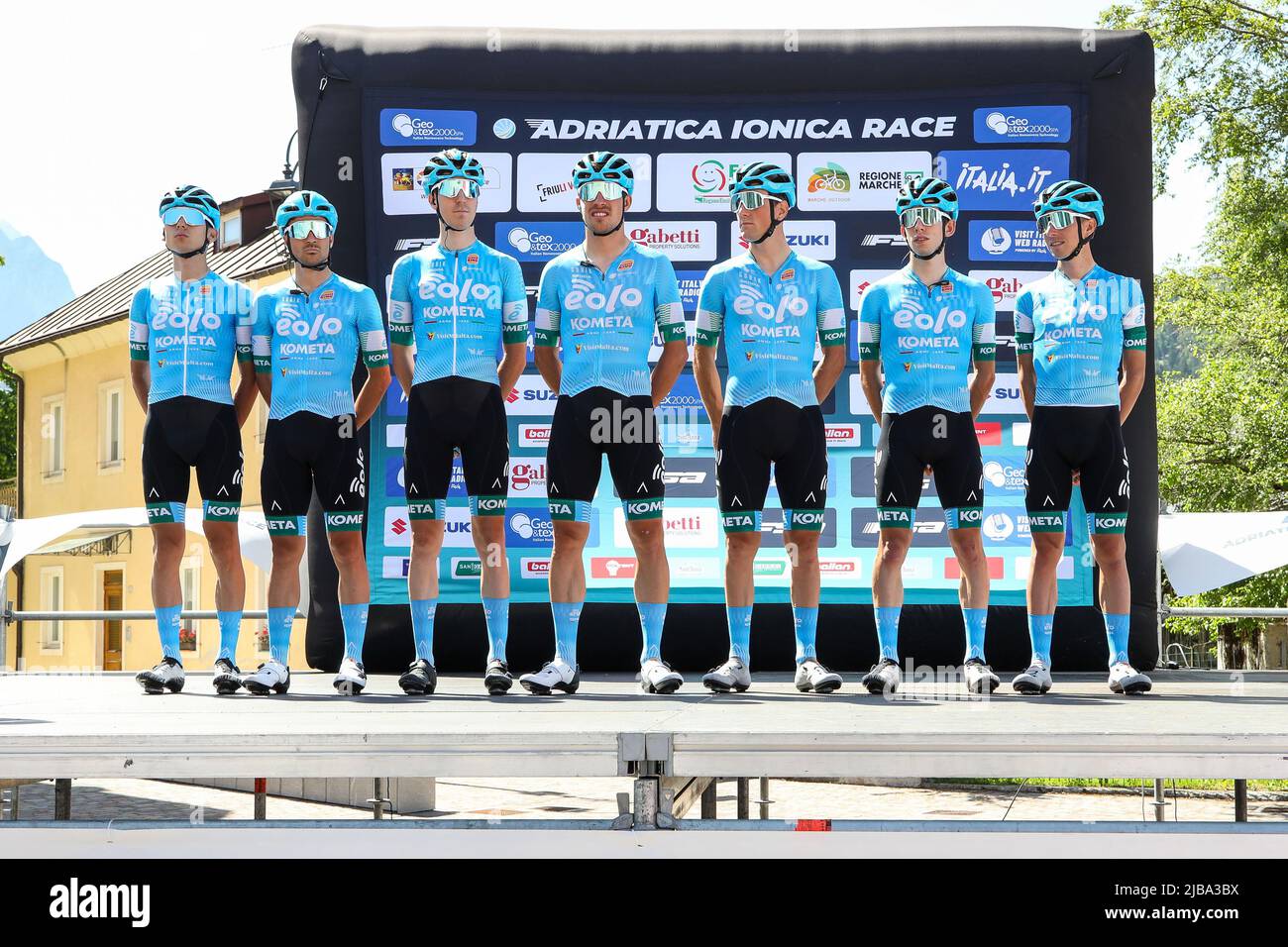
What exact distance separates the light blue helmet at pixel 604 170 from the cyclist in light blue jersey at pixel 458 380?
1.51 feet

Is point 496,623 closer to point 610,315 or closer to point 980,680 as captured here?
point 610,315

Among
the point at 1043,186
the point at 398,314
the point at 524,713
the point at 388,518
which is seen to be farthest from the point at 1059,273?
the point at 388,518

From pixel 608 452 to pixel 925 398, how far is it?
1390mm

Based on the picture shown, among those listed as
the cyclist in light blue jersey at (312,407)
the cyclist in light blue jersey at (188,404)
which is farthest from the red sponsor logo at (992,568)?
the cyclist in light blue jersey at (188,404)

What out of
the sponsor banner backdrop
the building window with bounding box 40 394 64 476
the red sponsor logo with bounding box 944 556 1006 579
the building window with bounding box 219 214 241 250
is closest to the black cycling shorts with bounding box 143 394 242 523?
the sponsor banner backdrop

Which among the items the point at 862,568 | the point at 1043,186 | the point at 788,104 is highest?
the point at 788,104

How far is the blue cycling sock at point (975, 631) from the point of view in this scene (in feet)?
19.2

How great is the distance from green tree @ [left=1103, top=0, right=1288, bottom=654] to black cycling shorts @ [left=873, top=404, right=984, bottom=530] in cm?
1674

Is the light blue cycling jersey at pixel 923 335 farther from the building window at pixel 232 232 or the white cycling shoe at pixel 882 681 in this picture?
the building window at pixel 232 232

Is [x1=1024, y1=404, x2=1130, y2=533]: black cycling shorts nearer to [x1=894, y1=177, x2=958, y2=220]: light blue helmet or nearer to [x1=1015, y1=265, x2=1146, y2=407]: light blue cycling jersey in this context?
[x1=1015, y1=265, x2=1146, y2=407]: light blue cycling jersey

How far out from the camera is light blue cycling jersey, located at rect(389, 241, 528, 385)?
569 centimetres

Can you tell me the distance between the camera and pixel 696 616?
745 cm
